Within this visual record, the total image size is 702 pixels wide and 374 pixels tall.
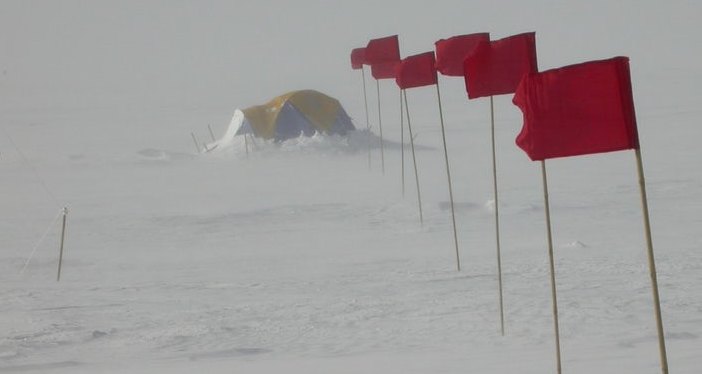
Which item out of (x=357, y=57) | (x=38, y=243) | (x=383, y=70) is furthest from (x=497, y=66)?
(x=357, y=57)

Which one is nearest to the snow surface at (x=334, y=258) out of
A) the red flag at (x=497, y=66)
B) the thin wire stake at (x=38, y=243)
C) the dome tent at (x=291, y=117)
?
the thin wire stake at (x=38, y=243)

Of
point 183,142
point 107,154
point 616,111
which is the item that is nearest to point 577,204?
point 616,111

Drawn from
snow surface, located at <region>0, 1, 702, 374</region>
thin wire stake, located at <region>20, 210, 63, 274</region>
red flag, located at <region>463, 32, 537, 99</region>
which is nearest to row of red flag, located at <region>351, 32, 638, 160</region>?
snow surface, located at <region>0, 1, 702, 374</region>

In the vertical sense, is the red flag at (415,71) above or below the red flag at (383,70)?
below

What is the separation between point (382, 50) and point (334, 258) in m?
7.41

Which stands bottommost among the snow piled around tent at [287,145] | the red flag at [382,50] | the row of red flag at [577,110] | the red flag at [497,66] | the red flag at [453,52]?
the snow piled around tent at [287,145]

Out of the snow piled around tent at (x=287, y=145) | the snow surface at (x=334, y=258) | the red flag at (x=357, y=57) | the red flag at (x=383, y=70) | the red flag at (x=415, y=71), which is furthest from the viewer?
the snow piled around tent at (x=287, y=145)

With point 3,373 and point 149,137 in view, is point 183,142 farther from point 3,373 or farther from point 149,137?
point 3,373

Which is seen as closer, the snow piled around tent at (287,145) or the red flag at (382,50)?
the red flag at (382,50)

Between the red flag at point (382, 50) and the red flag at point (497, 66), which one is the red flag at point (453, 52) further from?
the red flag at point (382, 50)

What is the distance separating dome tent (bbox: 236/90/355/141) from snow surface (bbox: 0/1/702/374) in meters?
0.33

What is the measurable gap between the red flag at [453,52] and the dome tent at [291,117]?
13.3m

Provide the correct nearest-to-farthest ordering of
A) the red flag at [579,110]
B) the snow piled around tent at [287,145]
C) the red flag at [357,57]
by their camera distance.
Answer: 1. the red flag at [579,110]
2. the red flag at [357,57]
3. the snow piled around tent at [287,145]

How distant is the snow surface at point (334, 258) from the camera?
29.6 feet
